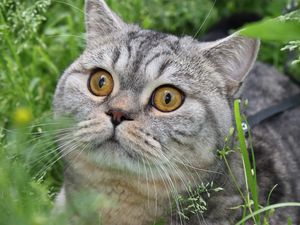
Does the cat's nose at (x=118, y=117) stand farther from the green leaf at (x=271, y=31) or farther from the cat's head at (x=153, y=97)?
the green leaf at (x=271, y=31)

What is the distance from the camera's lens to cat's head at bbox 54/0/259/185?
2404mm

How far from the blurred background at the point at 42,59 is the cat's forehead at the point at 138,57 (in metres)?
0.32

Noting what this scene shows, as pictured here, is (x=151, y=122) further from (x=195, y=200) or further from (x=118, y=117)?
(x=195, y=200)

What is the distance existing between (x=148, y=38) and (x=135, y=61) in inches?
8.4

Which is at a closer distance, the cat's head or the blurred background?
the blurred background

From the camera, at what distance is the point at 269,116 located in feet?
11.2

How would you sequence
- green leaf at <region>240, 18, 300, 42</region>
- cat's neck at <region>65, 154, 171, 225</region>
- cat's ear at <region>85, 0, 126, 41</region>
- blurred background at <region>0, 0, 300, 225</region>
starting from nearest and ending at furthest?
green leaf at <region>240, 18, 300, 42</region>
blurred background at <region>0, 0, 300, 225</region>
cat's neck at <region>65, 154, 171, 225</region>
cat's ear at <region>85, 0, 126, 41</region>

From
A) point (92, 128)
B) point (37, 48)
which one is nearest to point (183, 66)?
point (92, 128)

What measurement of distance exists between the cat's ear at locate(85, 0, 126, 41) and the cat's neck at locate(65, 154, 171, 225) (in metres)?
0.70

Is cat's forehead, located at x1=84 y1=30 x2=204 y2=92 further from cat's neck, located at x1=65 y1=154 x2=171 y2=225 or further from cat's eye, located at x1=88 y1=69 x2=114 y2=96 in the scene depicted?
cat's neck, located at x1=65 y1=154 x2=171 y2=225

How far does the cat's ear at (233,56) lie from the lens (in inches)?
106

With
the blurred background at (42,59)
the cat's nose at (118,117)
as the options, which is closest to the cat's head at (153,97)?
the cat's nose at (118,117)

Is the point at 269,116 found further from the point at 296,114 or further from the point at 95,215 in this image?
the point at 95,215

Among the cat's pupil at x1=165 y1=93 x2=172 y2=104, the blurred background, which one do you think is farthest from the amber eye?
the blurred background
